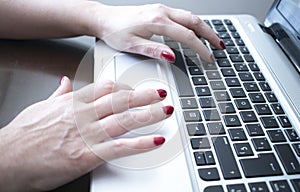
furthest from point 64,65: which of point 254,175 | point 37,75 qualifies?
point 254,175

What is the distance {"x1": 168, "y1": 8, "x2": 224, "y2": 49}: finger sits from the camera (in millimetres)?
640

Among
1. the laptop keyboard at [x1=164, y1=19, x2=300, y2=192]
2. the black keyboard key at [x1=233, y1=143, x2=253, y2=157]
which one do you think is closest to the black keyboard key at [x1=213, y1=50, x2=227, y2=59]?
the laptop keyboard at [x1=164, y1=19, x2=300, y2=192]

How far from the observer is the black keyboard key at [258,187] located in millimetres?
409

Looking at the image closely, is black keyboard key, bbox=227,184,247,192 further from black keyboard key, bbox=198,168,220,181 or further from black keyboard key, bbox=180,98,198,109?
black keyboard key, bbox=180,98,198,109

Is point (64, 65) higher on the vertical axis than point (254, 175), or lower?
higher

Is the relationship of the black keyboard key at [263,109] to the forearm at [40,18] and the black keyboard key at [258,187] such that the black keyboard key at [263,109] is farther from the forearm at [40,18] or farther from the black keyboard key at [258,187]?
the forearm at [40,18]

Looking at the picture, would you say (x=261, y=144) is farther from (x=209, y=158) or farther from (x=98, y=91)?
(x=98, y=91)

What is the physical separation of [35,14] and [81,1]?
84 mm

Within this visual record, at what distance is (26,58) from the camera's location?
640 millimetres

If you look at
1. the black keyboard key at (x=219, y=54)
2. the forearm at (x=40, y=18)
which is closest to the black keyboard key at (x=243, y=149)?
the black keyboard key at (x=219, y=54)

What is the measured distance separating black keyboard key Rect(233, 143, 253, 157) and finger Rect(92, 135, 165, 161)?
0.09m

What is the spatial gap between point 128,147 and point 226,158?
112 mm

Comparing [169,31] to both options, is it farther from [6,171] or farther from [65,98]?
[6,171]

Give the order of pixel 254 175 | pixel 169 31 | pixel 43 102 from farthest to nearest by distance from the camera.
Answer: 1. pixel 169 31
2. pixel 43 102
3. pixel 254 175
